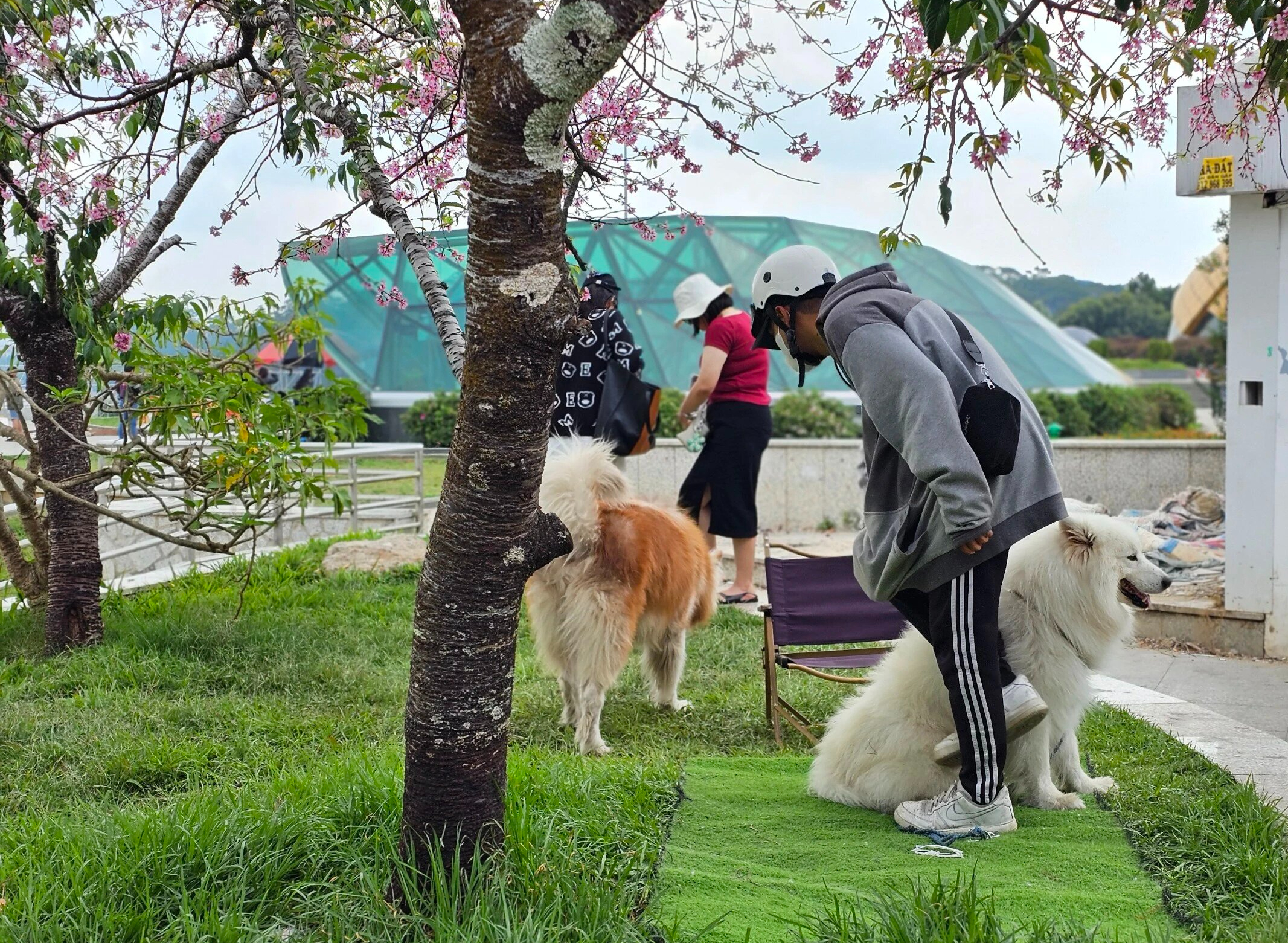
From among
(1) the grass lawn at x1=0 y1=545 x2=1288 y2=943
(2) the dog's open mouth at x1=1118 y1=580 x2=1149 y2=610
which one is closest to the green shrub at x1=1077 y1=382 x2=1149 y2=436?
(1) the grass lawn at x1=0 y1=545 x2=1288 y2=943

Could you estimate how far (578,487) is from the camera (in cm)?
486

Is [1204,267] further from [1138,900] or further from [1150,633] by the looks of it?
[1138,900]

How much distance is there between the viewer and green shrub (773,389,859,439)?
616 inches

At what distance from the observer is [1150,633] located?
24.6ft

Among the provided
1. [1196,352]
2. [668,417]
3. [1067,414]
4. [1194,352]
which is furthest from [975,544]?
[1194,352]

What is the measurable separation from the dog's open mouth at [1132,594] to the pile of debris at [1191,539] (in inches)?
112

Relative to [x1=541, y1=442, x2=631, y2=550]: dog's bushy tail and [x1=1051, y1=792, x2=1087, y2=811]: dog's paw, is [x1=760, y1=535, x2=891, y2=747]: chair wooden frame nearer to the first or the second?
[x1=541, y1=442, x2=631, y2=550]: dog's bushy tail

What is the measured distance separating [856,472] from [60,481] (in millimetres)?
8700

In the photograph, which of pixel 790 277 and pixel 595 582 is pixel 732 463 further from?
pixel 790 277

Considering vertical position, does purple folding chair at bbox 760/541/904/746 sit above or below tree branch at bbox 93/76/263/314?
below

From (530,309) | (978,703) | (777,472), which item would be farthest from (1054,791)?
(777,472)

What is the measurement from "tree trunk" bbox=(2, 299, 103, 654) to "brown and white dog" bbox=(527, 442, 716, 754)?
293 centimetres

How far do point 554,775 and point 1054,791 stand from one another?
1.76 meters

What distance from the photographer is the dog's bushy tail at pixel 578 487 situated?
191 inches
